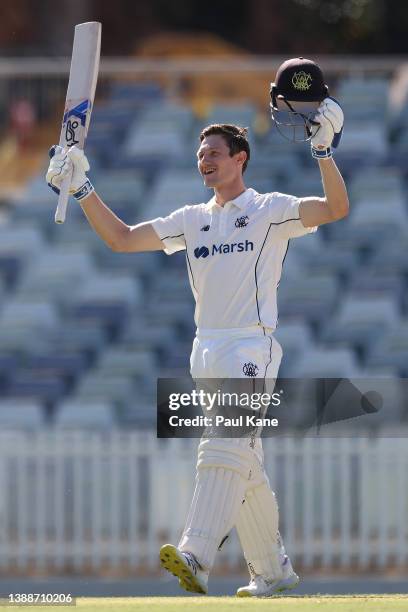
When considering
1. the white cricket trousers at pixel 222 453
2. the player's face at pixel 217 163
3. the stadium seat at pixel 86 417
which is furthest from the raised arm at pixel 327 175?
the stadium seat at pixel 86 417

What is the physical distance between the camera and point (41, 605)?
6.46 meters

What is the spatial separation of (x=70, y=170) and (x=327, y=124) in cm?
100

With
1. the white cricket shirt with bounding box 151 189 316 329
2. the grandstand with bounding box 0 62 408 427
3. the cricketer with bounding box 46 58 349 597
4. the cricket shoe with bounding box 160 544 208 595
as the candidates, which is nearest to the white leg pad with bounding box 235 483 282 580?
the cricketer with bounding box 46 58 349 597

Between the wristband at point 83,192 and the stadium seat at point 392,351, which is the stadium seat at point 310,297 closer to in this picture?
the stadium seat at point 392,351

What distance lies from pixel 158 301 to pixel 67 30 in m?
9.41

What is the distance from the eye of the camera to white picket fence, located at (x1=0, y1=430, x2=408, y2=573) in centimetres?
1220

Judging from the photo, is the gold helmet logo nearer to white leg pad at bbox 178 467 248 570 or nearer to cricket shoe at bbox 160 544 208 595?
white leg pad at bbox 178 467 248 570

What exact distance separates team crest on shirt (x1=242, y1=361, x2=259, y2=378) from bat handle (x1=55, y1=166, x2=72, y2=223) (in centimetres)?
85

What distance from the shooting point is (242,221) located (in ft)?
21.2

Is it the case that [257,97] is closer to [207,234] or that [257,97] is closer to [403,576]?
[403,576]

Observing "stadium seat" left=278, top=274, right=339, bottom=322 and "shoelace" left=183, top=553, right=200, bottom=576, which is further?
"stadium seat" left=278, top=274, right=339, bottom=322

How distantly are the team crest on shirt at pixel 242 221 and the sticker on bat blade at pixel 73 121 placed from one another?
72 centimetres

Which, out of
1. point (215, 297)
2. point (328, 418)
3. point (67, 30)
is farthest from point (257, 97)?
point (215, 297)

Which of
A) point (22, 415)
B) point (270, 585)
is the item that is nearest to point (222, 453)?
point (270, 585)
